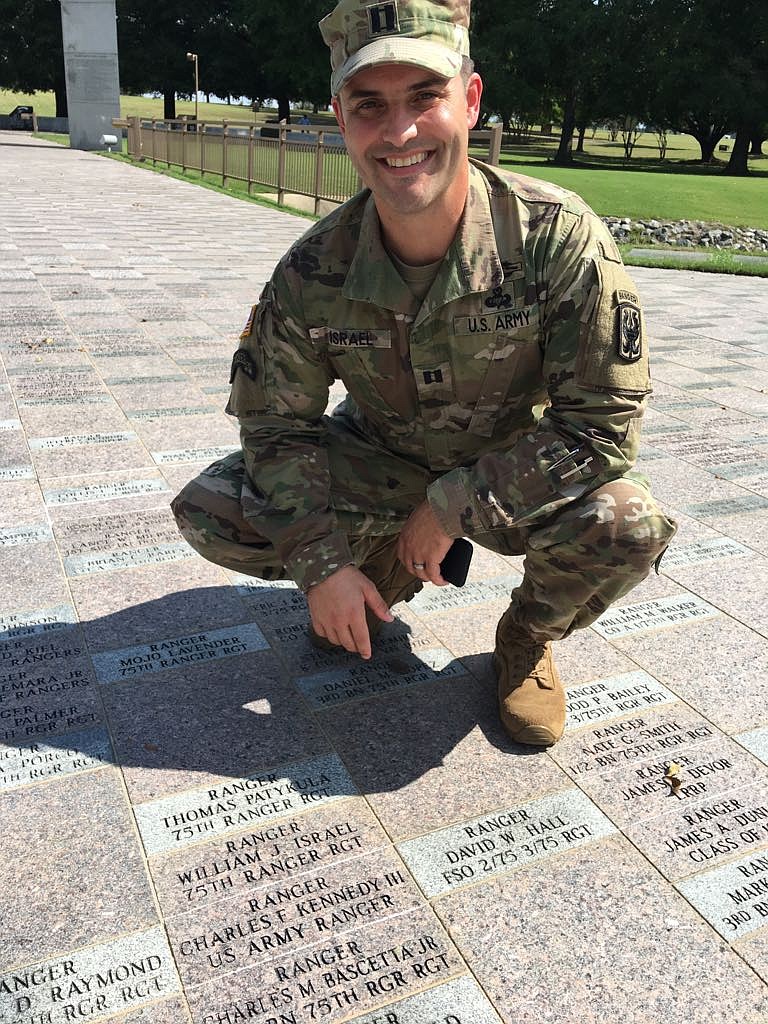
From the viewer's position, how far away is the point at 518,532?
8.70 feet

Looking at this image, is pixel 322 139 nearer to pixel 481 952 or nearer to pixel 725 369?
pixel 725 369

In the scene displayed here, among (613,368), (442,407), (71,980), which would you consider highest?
(613,368)

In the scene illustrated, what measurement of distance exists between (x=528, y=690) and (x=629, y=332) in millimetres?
1030

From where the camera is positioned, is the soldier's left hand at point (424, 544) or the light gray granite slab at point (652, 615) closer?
the soldier's left hand at point (424, 544)

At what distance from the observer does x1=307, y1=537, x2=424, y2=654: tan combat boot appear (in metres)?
2.94

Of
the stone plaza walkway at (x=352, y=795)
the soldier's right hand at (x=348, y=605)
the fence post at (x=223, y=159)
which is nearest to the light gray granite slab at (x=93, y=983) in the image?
the stone plaza walkway at (x=352, y=795)

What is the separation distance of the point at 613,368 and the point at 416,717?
1.15m

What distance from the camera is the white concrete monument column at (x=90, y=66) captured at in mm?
30828

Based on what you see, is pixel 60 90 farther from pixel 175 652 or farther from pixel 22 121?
pixel 175 652

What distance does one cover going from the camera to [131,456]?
179 inches

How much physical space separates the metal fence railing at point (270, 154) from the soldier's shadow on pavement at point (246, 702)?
25.8ft

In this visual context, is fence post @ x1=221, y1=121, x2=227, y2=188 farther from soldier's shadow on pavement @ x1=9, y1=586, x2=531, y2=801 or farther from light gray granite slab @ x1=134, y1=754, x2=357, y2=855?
light gray granite slab @ x1=134, y1=754, x2=357, y2=855

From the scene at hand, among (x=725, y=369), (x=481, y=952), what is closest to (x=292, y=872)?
(x=481, y=952)

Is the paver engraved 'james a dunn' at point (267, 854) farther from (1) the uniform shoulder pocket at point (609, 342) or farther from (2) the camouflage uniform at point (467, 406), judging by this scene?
(1) the uniform shoulder pocket at point (609, 342)
